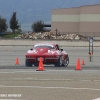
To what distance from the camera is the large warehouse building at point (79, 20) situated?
9662 centimetres

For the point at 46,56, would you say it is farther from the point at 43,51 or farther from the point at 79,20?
the point at 79,20

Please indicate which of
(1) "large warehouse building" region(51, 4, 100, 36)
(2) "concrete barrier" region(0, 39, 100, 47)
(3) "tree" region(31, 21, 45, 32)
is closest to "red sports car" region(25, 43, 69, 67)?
(2) "concrete barrier" region(0, 39, 100, 47)

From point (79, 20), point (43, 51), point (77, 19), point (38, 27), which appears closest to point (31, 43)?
point (79, 20)

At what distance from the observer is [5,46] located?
238 feet

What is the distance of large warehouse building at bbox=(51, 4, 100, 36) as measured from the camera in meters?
96.6

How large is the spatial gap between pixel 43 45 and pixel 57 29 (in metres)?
78.5

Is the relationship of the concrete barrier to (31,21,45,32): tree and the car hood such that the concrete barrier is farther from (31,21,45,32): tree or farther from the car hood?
(31,21,45,32): tree

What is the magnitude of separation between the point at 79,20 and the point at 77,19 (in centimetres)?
122

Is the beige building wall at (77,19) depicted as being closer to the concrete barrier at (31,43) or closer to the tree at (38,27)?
the tree at (38,27)

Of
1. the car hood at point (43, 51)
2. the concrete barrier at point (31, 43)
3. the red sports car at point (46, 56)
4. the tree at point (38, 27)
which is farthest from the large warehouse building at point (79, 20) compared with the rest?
the car hood at point (43, 51)

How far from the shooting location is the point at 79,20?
10044cm

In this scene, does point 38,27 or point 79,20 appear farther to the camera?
point 38,27

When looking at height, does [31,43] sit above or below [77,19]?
below

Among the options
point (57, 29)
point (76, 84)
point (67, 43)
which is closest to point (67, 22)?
point (57, 29)
